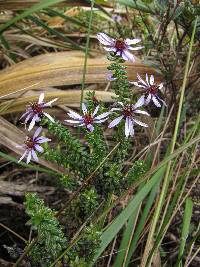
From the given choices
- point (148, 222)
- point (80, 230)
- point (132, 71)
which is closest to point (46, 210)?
point (80, 230)

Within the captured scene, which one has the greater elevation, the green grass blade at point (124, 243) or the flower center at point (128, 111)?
the flower center at point (128, 111)

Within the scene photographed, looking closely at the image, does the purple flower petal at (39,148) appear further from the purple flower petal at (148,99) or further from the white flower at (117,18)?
the white flower at (117,18)

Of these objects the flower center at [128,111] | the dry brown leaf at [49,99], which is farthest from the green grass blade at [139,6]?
the flower center at [128,111]

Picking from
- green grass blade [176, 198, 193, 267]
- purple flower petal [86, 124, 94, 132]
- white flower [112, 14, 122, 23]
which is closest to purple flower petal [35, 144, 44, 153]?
purple flower petal [86, 124, 94, 132]

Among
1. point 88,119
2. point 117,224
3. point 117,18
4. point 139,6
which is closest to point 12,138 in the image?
point 88,119

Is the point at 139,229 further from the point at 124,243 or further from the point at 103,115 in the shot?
the point at 103,115

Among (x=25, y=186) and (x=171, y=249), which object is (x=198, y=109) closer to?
(x=171, y=249)
